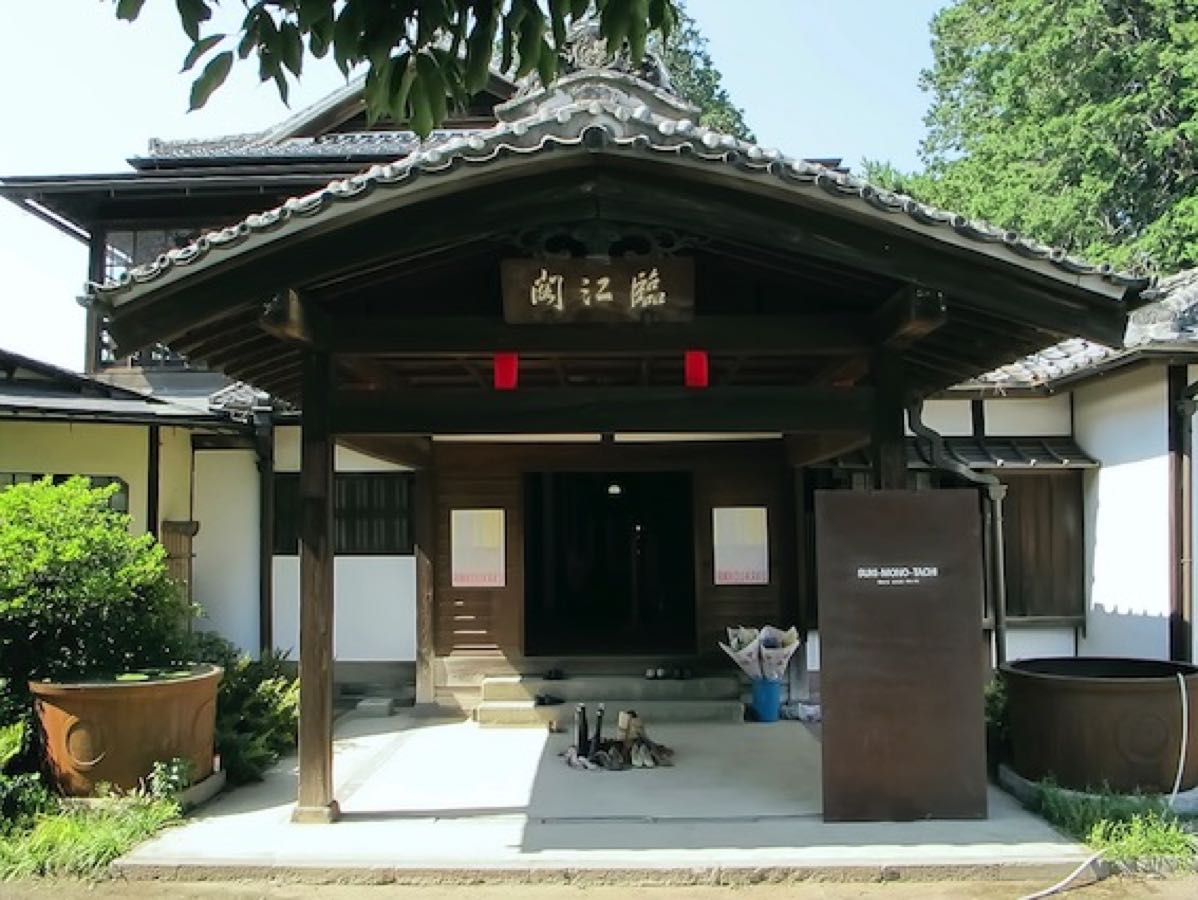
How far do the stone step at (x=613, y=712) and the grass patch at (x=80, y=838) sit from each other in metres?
4.13

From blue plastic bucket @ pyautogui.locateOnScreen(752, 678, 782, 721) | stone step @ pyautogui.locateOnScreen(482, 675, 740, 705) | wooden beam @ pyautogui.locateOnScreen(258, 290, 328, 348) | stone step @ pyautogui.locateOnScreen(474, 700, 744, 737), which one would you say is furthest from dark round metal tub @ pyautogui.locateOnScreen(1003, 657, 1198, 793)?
wooden beam @ pyautogui.locateOnScreen(258, 290, 328, 348)

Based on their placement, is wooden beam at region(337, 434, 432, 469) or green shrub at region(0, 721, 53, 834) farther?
wooden beam at region(337, 434, 432, 469)

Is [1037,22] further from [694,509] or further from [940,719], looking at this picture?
[940,719]

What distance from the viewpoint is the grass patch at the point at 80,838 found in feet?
19.8

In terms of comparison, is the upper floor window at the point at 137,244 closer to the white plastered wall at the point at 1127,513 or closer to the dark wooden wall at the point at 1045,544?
the dark wooden wall at the point at 1045,544

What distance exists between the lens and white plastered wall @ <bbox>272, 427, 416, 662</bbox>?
12.1m

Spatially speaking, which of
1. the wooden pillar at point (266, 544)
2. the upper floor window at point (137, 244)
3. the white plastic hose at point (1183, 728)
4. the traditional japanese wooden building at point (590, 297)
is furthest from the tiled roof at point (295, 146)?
the white plastic hose at point (1183, 728)

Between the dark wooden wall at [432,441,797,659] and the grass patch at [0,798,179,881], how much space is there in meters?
4.79

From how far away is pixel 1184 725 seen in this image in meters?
6.85

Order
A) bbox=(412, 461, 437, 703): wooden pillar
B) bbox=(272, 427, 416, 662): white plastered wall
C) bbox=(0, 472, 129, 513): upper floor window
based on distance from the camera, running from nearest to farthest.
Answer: bbox=(0, 472, 129, 513): upper floor window
bbox=(412, 461, 437, 703): wooden pillar
bbox=(272, 427, 416, 662): white plastered wall

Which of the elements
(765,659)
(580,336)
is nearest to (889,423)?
(580,336)

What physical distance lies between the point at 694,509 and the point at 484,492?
7.86 ft

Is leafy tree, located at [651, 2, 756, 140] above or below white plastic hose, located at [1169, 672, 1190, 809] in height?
above

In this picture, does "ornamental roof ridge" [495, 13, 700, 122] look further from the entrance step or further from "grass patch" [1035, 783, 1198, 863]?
the entrance step
